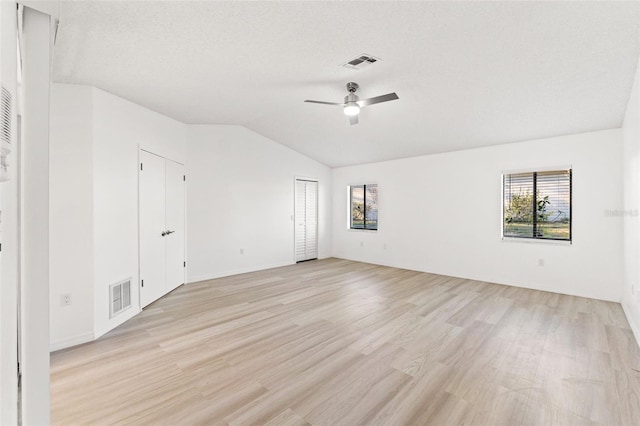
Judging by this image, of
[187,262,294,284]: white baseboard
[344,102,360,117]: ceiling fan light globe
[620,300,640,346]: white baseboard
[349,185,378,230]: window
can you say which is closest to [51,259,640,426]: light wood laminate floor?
[620,300,640,346]: white baseboard

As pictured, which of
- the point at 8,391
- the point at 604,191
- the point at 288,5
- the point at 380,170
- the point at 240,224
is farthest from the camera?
the point at 380,170

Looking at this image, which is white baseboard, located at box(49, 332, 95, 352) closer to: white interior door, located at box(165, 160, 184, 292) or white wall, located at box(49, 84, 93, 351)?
white wall, located at box(49, 84, 93, 351)

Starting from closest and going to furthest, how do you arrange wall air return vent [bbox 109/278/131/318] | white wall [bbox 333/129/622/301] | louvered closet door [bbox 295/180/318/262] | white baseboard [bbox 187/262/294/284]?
wall air return vent [bbox 109/278/131/318]
white wall [bbox 333/129/622/301]
white baseboard [bbox 187/262/294/284]
louvered closet door [bbox 295/180/318/262]

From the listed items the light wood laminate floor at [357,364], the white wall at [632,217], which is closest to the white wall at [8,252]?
the light wood laminate floor at [357,364]

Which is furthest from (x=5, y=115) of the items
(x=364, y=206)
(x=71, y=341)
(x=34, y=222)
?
(x=364, y=206)

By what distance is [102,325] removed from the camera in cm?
310

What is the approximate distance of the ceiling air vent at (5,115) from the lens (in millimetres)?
1047

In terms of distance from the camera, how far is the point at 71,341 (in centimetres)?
286

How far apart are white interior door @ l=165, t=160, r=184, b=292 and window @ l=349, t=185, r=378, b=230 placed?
4.29m

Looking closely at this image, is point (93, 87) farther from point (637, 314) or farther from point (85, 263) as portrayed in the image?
point (637, 314)

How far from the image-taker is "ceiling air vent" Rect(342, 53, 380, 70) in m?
2.94

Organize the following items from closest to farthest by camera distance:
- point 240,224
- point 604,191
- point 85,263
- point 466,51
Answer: point 466,51
point 85,263
point 604,191
point 240,224

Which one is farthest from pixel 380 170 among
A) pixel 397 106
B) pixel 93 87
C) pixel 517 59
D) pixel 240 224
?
pixel 93 87

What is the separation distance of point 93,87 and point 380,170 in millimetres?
5481
